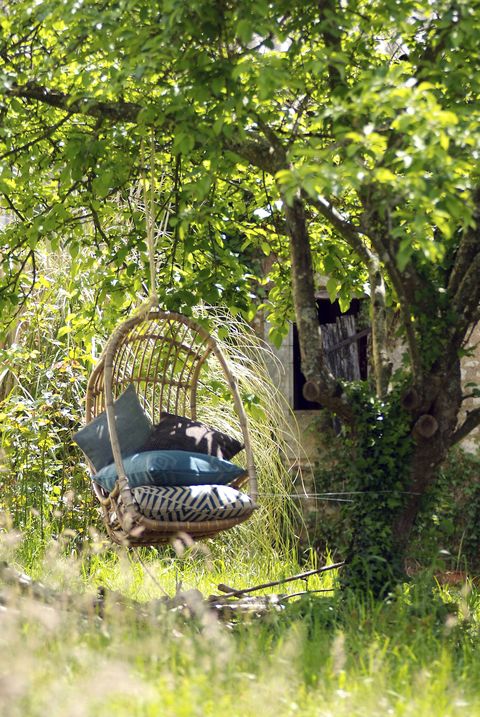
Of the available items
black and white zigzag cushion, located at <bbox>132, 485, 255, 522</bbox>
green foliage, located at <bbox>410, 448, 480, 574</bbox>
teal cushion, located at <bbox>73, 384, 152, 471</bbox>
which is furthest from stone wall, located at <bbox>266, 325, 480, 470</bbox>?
black and white zigzag cushion, located at <bbox>132, 485, 255, 522</bbox>

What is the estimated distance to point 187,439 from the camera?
430 centimetres

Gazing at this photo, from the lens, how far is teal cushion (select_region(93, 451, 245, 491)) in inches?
154

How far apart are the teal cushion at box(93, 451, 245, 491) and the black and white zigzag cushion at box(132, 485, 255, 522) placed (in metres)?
0.07

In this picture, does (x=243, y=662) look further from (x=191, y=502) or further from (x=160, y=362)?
(x=160, y=362)

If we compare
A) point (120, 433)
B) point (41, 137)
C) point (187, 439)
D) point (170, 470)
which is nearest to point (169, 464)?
point (170, 470)

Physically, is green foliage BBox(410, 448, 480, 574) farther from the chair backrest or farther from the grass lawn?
the grass lawn

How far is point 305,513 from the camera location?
7.79 meters

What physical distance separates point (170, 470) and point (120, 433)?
1.70 ft

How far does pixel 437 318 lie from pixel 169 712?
2128 mm

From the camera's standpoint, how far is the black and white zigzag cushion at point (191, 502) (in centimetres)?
374

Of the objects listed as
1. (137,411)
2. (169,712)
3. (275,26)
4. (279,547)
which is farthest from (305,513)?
(169,712)

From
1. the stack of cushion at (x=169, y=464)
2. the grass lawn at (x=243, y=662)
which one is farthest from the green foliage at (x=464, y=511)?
the grass lawn at (x=243, y=662)

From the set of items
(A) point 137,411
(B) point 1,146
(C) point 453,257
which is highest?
(B) point 1,146

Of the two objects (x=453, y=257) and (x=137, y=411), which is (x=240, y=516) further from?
(x=453, y=257)
